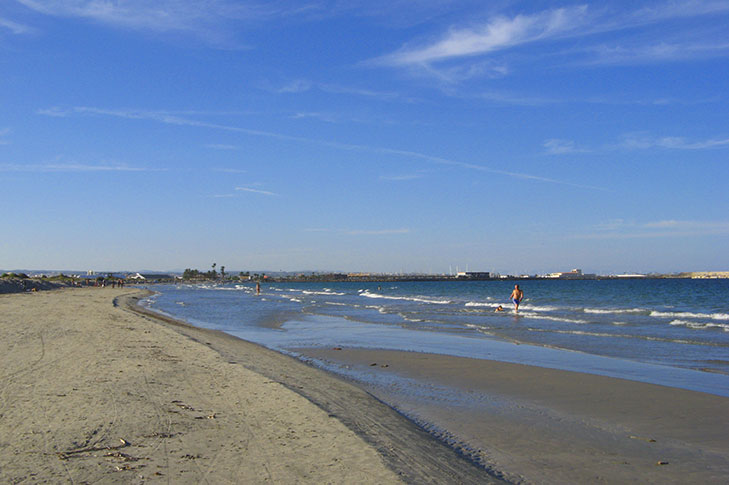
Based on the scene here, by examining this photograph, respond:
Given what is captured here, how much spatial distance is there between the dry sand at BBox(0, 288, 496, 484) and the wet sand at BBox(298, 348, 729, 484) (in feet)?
2.51

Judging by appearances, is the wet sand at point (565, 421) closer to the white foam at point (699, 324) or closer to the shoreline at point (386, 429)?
the shoreline at point (386, 429)

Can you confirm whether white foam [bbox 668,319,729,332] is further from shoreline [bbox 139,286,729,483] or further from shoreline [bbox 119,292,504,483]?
shoreline [bbox 119,292,504,483]

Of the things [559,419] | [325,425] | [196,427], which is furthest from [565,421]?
[196,427]

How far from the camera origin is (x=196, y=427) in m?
6.96

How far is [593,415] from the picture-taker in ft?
29.6

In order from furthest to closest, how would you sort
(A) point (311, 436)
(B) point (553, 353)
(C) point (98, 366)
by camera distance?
(B) point (553, 353)
(C) point (98, 366)
(A) point (311, 436)

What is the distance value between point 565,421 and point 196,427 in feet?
17.9

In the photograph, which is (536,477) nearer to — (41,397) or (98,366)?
(41,397)

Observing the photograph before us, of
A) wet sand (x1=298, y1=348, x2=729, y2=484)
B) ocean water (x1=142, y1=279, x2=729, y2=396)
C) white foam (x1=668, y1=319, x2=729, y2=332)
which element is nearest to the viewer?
wet sand (x1=298, y1=348, x2=729, y2=484)

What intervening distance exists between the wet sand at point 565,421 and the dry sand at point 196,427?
0.76m

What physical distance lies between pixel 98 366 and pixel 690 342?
18.1 m

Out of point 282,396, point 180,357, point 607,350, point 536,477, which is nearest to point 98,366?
point 180,357

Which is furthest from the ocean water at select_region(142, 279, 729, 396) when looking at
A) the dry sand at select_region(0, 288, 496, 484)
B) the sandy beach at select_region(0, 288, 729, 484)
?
the dry sand at select_region(0, 288, 496, 484)

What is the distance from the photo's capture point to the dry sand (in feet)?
17.6
